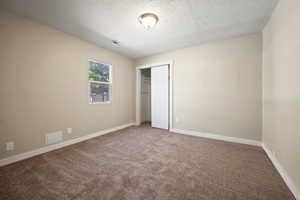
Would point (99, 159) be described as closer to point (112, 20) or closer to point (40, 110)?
point (40, 110)

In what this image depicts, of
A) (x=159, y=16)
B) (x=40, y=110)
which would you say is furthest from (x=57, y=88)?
(x=159, y=16)

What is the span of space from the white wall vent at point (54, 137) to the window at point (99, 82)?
98 centimetres

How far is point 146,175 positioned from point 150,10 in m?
2.45

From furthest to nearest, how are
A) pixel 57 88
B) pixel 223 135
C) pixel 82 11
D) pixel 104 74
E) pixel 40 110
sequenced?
pixel 104 74
pixel 223 135
pixel 57 88
pixel 40 110
pixel 82 11

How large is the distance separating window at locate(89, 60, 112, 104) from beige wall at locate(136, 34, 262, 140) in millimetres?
1989

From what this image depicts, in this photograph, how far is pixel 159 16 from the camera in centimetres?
194

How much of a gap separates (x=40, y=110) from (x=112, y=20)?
7.02ft

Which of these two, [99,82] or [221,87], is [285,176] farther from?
[99,82]

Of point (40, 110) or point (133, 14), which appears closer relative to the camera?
point (133, 14)

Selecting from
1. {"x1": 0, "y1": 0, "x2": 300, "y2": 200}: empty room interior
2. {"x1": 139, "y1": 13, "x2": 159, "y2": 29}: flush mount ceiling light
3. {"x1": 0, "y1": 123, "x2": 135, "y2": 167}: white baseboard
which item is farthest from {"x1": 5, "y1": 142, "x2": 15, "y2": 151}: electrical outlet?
{"x1": 139, "y1": 13, "x2": 159, "y2": 29}: flush mount ceiling light

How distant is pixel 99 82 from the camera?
10.5ft

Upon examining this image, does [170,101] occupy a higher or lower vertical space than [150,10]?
lower

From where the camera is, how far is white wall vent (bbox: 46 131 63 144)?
222cm

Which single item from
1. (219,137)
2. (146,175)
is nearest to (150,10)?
(146,175)
